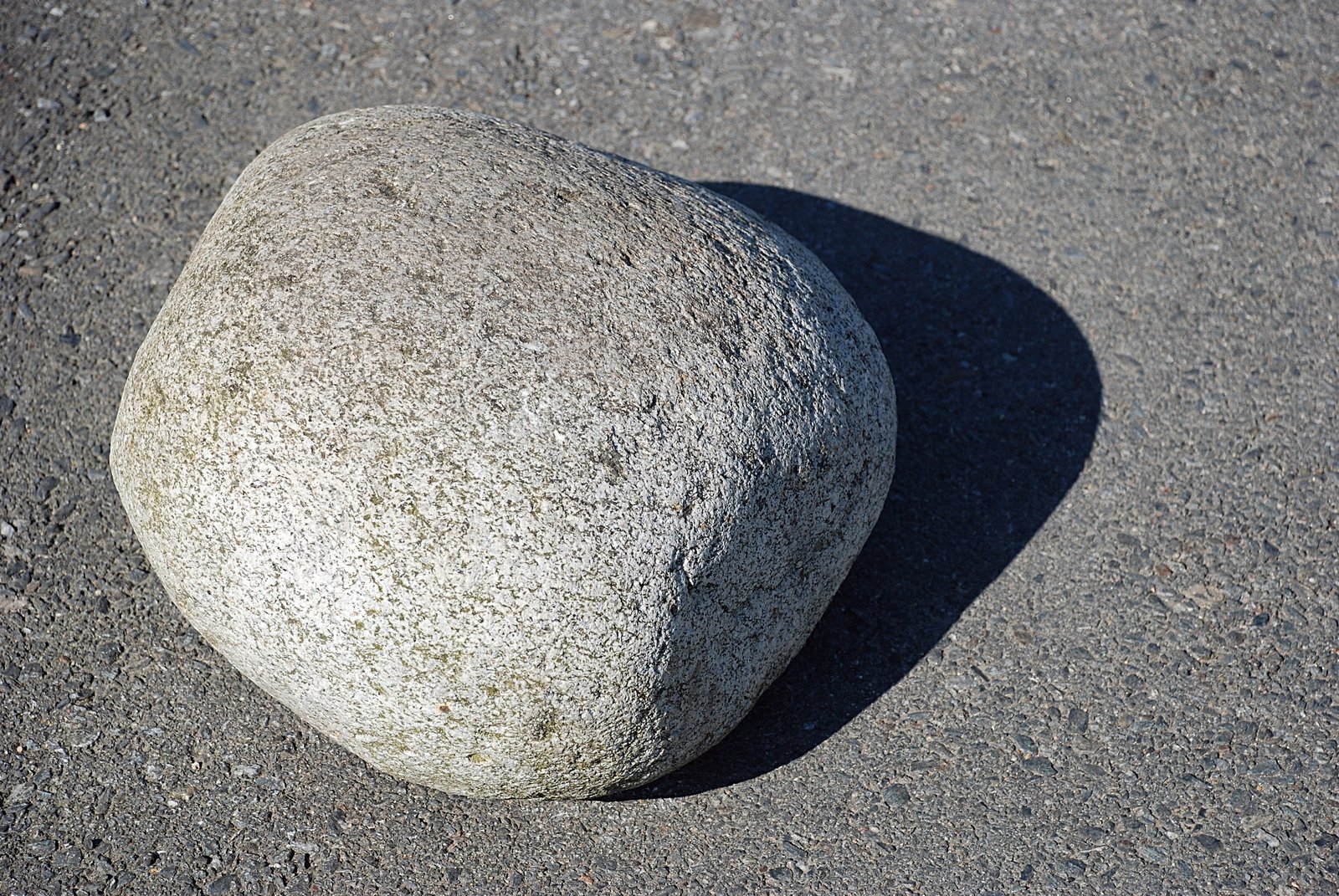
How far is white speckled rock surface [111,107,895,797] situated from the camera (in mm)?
2482

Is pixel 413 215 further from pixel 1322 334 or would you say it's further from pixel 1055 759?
pixel 1322 334

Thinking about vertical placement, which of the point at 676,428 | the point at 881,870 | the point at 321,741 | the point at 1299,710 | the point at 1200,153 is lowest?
the point at 321,741

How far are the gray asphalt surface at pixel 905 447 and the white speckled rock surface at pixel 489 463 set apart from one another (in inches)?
12.7

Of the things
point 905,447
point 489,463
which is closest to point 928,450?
point 905,447

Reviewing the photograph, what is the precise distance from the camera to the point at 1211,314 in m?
4.11

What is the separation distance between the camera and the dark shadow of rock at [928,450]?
321 cm

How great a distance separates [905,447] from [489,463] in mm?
1771

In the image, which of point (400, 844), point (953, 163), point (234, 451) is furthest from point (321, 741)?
point (953, 163)

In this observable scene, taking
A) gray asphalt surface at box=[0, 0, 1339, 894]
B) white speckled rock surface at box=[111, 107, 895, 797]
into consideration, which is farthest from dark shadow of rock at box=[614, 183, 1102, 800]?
white speckled rock surface at box=[111, 107, 895, 797]

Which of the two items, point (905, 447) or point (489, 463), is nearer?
point (489, 463)

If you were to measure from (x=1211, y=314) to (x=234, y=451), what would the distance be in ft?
10.7

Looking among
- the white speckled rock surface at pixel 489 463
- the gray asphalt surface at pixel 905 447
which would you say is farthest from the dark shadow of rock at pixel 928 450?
the white speckled rock surface at pixel 489 463

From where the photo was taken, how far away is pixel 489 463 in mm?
2480

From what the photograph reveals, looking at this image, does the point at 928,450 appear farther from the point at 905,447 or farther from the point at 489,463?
the point at 489,463
